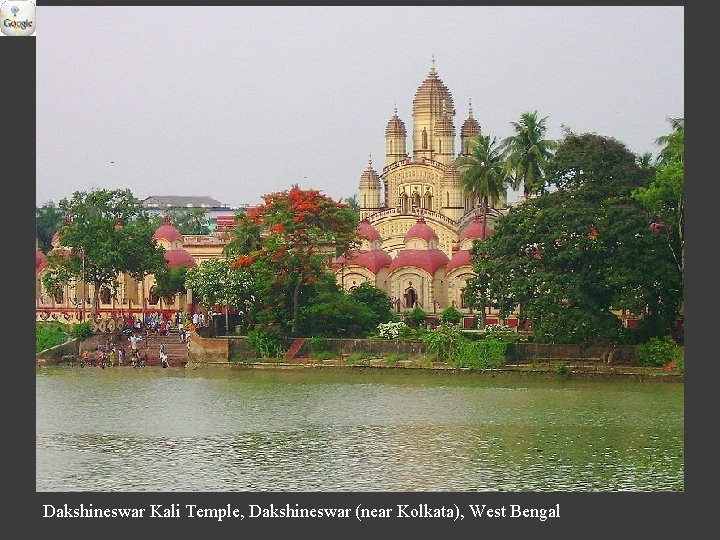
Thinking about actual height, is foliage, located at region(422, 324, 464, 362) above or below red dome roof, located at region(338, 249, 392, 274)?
below

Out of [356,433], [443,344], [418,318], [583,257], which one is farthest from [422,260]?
[356,433]

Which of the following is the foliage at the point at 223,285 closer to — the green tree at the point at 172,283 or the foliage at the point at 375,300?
the foliage at the point at 375,300

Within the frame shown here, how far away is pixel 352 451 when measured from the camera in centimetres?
2238

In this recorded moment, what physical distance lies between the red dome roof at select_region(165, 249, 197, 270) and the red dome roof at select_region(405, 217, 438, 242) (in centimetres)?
600

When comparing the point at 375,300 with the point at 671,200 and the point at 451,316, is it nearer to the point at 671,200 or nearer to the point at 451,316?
the point at 451,316

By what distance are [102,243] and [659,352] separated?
13.8m

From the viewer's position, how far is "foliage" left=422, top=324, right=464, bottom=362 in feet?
106

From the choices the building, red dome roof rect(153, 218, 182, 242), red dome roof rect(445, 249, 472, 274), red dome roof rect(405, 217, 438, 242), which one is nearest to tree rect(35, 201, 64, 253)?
the building

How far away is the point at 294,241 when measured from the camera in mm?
34344

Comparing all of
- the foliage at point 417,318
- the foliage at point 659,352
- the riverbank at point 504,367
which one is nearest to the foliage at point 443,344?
the riverbank at point 504,367

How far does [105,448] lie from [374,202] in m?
31.1

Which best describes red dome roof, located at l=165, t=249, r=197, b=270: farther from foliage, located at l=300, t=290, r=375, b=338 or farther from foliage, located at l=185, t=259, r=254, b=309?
foliage, located at l=300, t=290, r=375, b=338

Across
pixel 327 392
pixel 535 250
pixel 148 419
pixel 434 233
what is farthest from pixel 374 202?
pixel 148 419

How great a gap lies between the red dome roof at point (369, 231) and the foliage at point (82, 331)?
33.2ft
